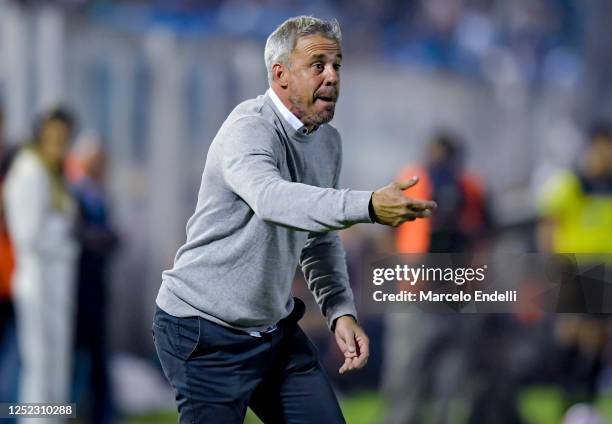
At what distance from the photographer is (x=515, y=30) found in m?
7.35

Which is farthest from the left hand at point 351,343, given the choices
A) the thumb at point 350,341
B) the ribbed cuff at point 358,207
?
the ribbed cuff at point 358,207

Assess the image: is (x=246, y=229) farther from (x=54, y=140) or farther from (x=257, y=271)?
(x=54, y=140)

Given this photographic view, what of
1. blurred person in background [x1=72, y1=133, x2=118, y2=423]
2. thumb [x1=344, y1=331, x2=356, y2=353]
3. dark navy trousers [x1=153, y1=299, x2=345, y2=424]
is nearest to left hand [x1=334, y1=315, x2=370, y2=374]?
thumb [x1=344, y1=331, x2=356, y2=353]

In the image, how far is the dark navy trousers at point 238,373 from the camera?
3.27m

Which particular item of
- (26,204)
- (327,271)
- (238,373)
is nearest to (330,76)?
(327,271)

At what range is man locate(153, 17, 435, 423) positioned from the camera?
3145mm

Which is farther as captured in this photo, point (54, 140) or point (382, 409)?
point (382, 409)

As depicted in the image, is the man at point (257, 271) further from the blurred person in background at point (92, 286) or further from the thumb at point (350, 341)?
the blurred person in background at point (92, 286)

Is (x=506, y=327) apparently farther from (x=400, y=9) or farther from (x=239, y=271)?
(x=239, y=271)

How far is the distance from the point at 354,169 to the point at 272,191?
434 cm

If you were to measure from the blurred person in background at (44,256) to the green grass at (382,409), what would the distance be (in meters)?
0.61

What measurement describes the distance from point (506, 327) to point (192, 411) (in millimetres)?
4129

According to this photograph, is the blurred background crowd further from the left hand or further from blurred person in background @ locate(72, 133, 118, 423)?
the left hand

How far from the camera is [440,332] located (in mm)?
6816
